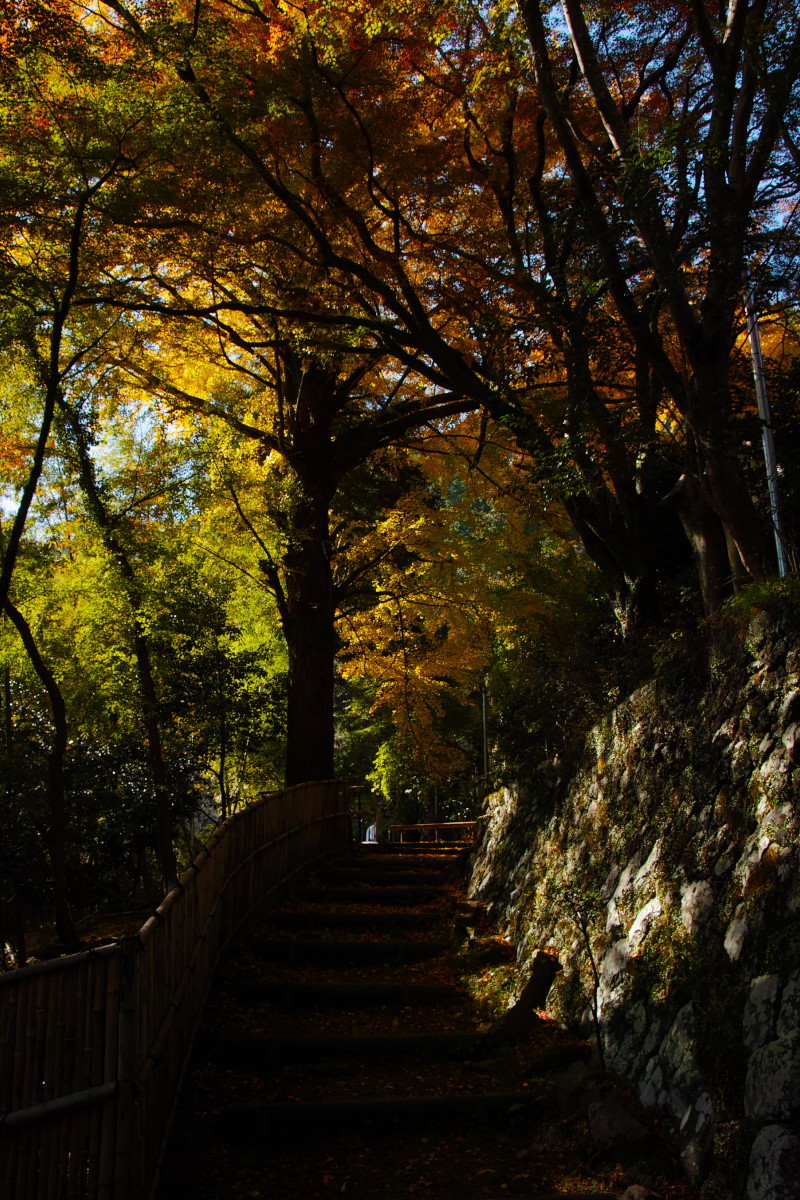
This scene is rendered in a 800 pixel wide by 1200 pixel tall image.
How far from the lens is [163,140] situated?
6.82 m

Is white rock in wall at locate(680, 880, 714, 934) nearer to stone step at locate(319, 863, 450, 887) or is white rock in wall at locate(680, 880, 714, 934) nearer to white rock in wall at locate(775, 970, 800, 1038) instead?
white rock in wall at locate(775, 970, 800, 1038)

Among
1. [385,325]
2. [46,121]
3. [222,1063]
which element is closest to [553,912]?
[222,1063]

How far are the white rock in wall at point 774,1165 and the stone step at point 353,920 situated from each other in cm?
547

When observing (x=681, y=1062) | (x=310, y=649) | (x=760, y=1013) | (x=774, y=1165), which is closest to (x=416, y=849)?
(x=310, y=649)

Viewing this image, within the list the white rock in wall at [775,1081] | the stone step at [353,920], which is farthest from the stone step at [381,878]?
the white rock in wall at [775,1081]

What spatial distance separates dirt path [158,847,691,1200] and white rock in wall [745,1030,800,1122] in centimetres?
65

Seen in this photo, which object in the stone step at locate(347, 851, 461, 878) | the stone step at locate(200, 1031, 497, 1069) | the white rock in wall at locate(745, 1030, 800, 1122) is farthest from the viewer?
the stone step at locate(347, 851, 461, 878)

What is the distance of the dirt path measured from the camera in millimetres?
4211

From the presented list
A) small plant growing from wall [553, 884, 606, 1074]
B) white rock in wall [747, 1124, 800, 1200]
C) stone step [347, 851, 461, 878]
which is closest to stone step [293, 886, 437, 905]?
stone step [347, 851, 461, 878]

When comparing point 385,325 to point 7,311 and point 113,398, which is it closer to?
point 7,311

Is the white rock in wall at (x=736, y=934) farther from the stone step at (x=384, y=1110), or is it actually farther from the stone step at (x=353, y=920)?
the stone step at (x=353, y=920)

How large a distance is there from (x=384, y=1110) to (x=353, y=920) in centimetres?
355

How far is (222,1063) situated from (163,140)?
6934mm

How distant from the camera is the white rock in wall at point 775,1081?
3.15 metres
